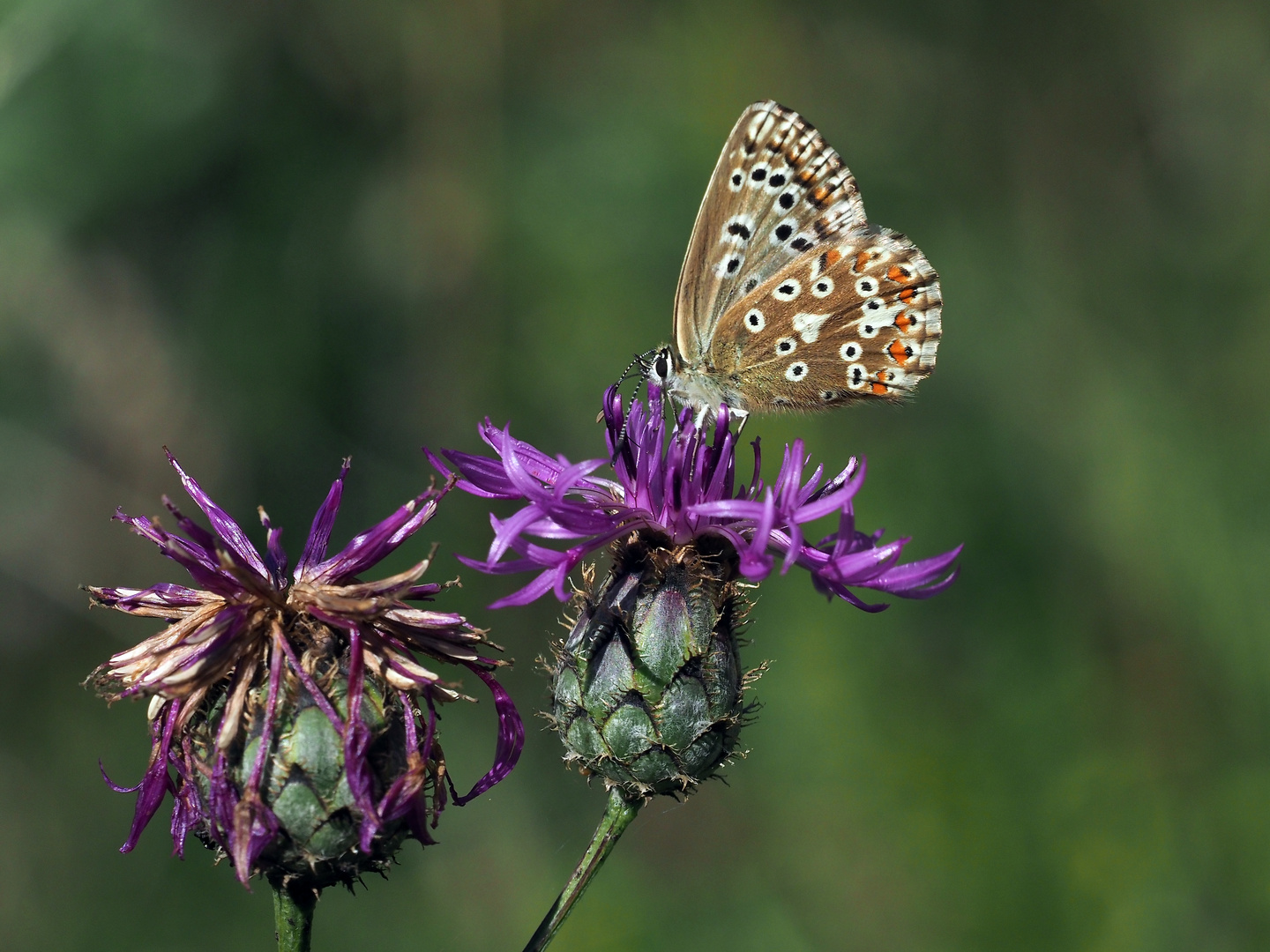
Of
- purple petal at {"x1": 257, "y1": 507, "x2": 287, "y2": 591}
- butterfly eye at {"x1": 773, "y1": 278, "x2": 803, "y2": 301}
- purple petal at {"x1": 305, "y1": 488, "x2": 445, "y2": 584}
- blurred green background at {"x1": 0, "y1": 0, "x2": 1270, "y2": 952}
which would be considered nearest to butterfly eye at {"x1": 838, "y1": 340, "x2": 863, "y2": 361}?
butterfly eye at {"x1": 773, "y1": 278, "x2": 803, "y2": 301}

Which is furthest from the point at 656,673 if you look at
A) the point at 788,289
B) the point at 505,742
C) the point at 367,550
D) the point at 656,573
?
the point at 788,289

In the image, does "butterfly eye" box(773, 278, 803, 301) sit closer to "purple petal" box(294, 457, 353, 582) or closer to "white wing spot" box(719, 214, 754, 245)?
"white wing spot" box(719, 214, 754, 245)

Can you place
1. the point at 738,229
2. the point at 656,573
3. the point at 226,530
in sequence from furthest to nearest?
the point at 738,229 < the point at 656,573 < the point at 226,530

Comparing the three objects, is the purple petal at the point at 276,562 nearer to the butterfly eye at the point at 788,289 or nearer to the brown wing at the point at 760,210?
the brown wing at the point at 760,210

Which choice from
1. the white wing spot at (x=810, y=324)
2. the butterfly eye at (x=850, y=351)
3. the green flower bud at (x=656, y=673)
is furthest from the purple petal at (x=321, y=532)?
the butterfly eye at (x=850, y=351)

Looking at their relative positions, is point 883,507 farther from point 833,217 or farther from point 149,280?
point 149,280

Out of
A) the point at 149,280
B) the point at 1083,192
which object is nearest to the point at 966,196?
the point at 1083,192

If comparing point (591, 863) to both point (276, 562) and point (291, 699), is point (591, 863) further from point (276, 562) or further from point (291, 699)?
point (276, 562)
